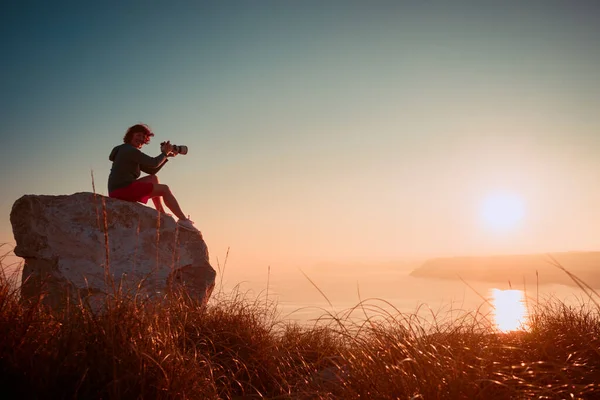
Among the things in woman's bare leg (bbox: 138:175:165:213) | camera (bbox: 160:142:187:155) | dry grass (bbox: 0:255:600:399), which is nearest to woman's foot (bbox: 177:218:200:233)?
woman's bare leg (bbox: 138:175:165:213)

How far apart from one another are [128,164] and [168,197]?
30.5 inches

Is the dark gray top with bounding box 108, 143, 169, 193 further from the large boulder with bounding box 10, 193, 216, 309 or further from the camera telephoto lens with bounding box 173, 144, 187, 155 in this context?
the large boulder with bounding box 10, 193, 216, 309

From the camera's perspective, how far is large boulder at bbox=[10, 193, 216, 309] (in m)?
5.99

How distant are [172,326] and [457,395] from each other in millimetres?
2603

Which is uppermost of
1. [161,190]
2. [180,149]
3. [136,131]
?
[136,131]

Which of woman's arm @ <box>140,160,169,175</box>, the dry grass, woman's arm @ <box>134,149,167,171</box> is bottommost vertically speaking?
the dry grass

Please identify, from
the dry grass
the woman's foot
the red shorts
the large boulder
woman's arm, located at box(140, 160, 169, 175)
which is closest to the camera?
the dry grass

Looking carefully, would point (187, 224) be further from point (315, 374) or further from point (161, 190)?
point (315, 374)

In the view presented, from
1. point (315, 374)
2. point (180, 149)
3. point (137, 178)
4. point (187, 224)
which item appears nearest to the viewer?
point (315, 374)

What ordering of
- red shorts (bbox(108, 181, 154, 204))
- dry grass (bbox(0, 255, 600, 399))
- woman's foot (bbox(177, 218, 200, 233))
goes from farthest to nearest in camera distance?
1. red shorts (bbox(108, 181, 154, 204))
2. woman's foot (bbox(177, 218, 200, 233))
3. dry grass (bbox(0, 255, 600, 399))

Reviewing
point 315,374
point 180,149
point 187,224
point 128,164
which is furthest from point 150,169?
point 315,374

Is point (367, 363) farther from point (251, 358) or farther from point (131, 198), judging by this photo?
point (131, 198)

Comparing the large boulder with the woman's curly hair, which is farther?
the woman's curly hair

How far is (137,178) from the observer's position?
718cm
